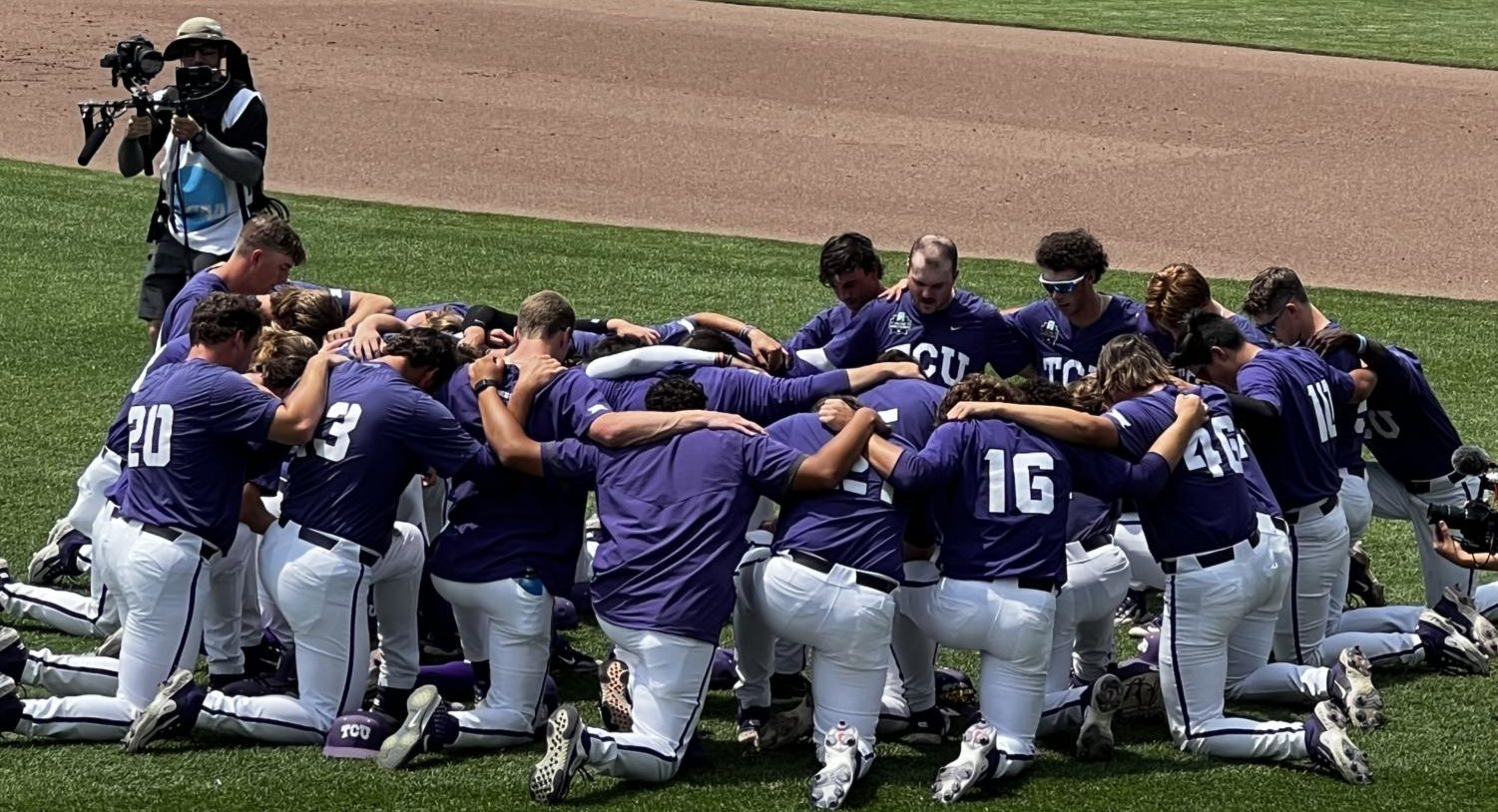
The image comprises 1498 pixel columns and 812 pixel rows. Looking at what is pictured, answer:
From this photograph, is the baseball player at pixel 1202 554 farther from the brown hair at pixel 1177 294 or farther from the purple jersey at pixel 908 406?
the brown hair at pixel 1177 294

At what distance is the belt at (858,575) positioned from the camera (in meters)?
6.68

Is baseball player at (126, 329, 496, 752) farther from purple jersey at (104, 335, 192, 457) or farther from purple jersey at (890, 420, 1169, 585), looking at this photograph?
purple jersey at (890, 420, 1169, 585)

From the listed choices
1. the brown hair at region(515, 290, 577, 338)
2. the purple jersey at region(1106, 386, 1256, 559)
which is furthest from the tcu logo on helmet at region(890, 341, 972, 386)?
the brown hair at region(515, 290, 577, 338)

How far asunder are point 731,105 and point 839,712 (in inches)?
651

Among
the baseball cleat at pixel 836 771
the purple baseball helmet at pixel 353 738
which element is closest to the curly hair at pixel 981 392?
the baseball cleat at pixel 836 771

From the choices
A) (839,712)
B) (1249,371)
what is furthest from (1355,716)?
(839,712)

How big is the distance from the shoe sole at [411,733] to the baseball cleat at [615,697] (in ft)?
2.25

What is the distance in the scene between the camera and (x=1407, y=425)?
339 inches

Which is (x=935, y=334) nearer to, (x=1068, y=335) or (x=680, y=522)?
(x=1068, y=335)

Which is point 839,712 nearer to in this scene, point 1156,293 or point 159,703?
point 159,703

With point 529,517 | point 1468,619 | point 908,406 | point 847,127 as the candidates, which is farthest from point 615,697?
point 847,127

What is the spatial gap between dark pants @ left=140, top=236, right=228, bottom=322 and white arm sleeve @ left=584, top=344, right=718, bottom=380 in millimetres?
3795

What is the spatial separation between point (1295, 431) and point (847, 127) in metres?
14.5

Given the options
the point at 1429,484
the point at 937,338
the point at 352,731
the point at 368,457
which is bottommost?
the point at 352,731
